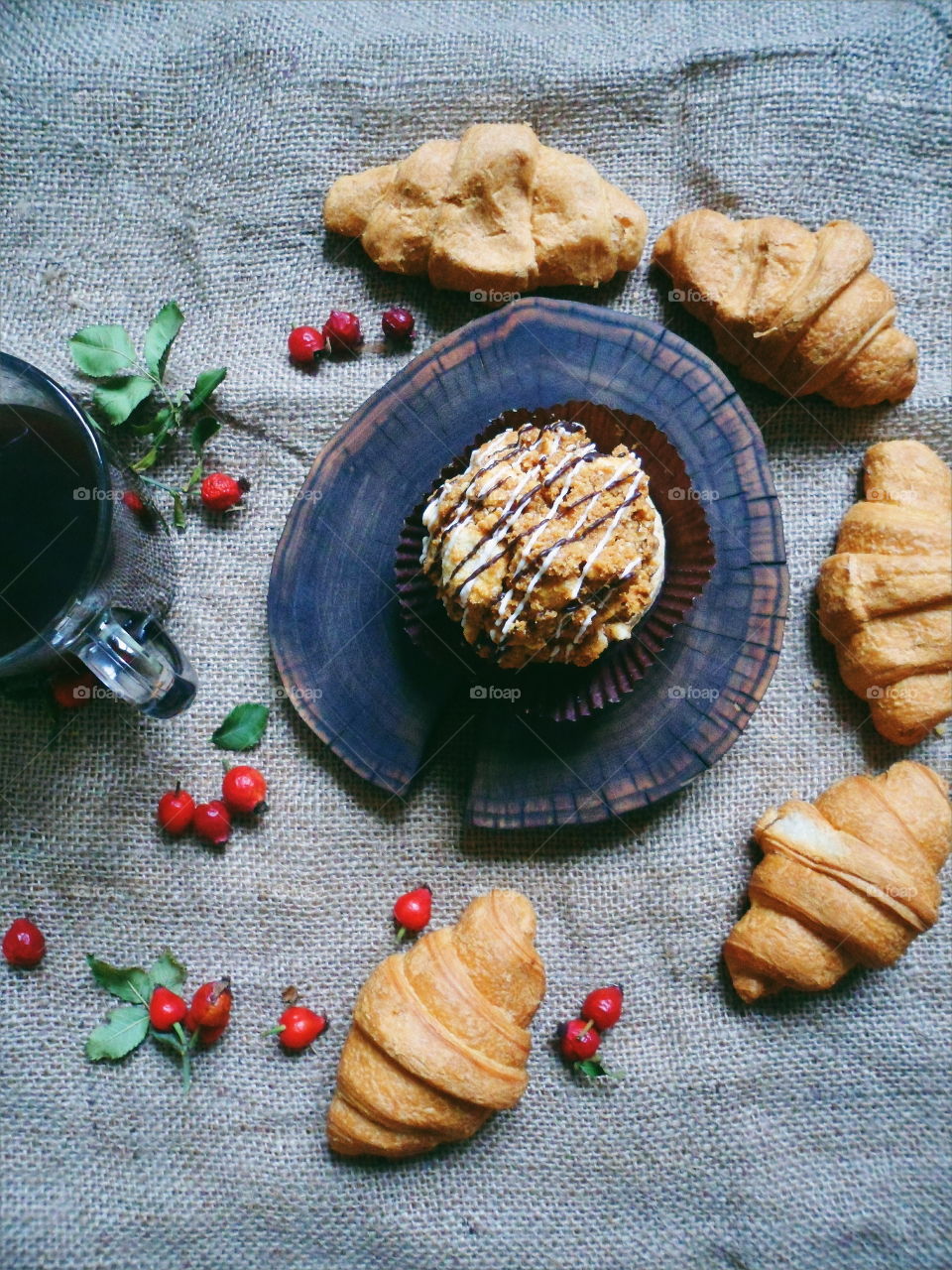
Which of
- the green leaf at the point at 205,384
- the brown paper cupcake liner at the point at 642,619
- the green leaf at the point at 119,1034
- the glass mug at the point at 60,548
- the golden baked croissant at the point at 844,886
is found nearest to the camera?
the glass mug at the point at 60,548

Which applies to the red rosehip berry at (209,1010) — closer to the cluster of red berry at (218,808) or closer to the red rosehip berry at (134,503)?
the cluster of red berry at (218,808)

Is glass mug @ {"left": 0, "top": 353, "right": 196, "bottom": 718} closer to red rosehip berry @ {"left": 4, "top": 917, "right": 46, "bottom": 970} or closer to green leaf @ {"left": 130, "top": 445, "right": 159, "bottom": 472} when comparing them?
green leaf @ {"left": 130, "top": 445, "right": 159, "bottom": 472}

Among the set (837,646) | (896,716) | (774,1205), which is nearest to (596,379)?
(837,646)

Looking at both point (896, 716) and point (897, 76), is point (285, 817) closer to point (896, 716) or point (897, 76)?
point (896, 716)

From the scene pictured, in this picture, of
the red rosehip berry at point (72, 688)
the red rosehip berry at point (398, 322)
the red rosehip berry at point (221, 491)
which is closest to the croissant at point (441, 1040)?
the red rosehip berry at point (72, 688)

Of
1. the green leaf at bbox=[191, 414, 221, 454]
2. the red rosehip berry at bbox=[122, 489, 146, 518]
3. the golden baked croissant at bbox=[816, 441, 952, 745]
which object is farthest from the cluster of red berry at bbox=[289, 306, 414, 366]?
the golden baked croissant at bbox=[816, 441, 952, 745]

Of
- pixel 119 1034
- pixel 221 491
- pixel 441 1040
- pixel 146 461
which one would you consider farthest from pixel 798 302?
pixel 119 1034
